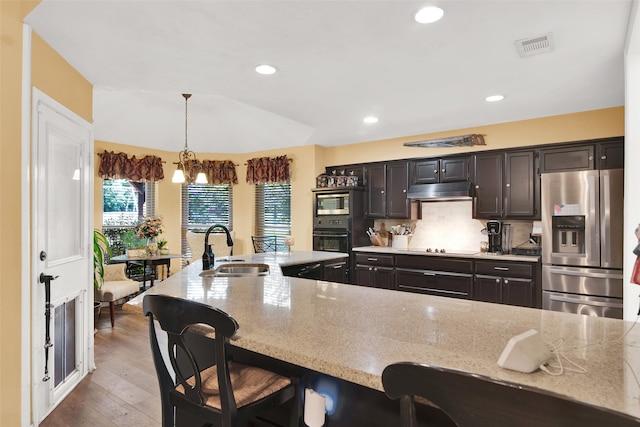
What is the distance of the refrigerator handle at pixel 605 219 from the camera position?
3520mm

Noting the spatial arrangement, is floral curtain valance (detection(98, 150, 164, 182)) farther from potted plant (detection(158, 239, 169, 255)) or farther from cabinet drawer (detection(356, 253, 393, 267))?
cabinet drawer (detection(356, 253, 393, 267))

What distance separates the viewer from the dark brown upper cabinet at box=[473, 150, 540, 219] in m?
4.32

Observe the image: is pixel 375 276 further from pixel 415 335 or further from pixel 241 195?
pixel 415 335

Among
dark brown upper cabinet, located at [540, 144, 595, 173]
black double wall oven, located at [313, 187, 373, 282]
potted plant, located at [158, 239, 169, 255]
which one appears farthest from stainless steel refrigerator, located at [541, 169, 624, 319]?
potted plant, located at [158, 239, 169, 255]

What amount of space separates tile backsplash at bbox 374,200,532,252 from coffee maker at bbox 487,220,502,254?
18cm

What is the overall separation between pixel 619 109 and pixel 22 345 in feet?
18.6

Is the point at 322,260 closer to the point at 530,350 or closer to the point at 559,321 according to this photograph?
the point at 559,321

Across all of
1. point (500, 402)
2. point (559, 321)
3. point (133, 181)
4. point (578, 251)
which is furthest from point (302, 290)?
point (133, 181)

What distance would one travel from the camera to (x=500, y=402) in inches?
24.4

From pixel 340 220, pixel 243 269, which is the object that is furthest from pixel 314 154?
pixel 243 269

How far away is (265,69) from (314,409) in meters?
2.57

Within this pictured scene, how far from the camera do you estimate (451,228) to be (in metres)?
5.13

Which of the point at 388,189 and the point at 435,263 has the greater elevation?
the point at 388,189

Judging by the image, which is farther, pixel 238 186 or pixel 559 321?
pixel 238 186
